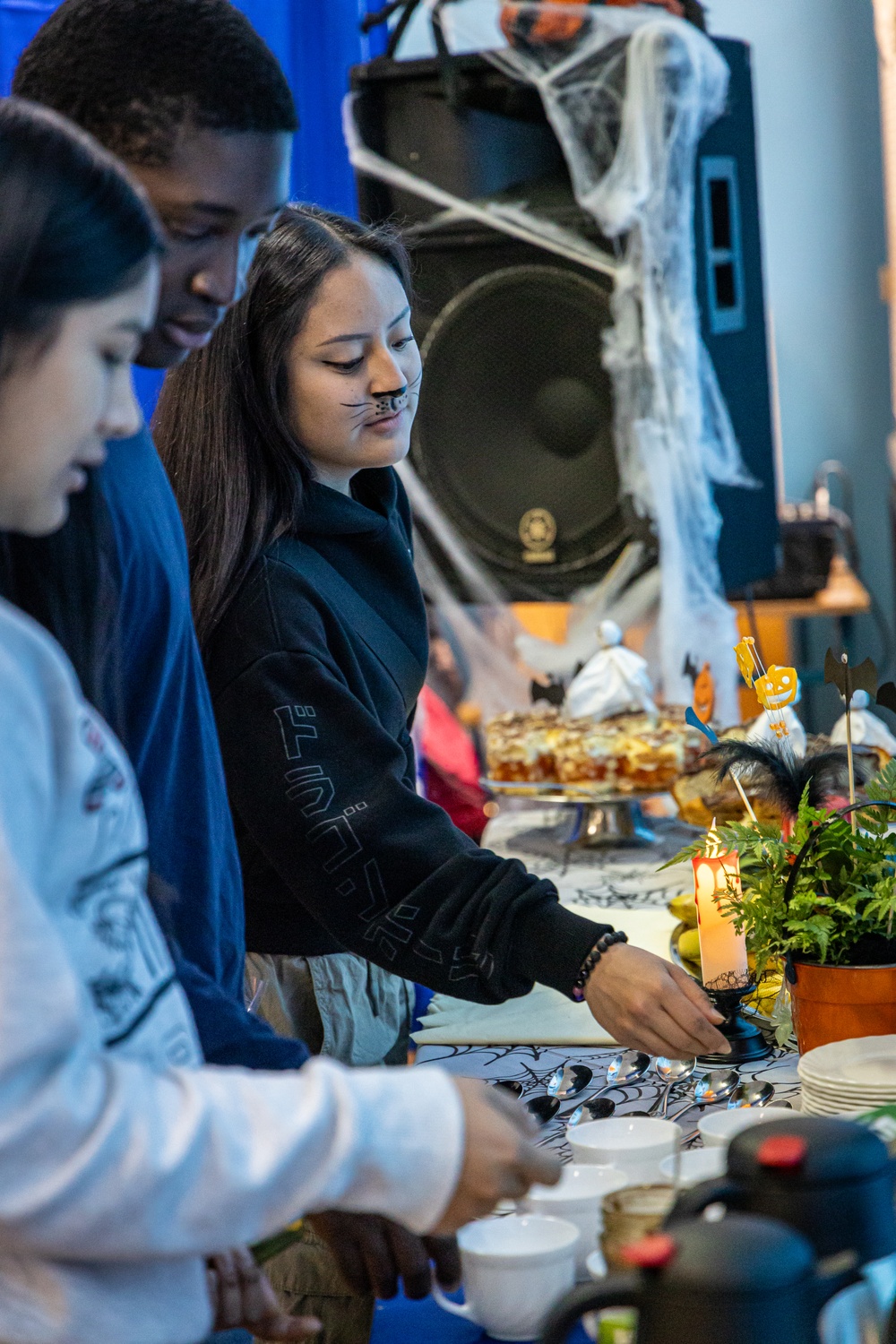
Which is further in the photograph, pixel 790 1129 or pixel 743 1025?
pixel 743 1025

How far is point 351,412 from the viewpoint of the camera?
1247 mm

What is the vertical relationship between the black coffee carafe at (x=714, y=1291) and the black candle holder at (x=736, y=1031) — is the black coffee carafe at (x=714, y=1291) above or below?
above

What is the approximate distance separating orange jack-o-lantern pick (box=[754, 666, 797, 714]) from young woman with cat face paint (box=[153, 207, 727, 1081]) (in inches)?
9.7

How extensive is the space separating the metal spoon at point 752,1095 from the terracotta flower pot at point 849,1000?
5cm

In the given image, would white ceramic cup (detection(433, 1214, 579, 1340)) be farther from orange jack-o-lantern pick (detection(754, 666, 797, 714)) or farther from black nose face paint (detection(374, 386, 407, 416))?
black nose face paint (detection(374, 386, 407, 416))

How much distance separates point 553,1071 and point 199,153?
739mm

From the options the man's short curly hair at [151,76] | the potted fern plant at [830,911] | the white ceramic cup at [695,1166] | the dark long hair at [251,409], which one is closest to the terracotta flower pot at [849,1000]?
the potted fern plant at [830,911]

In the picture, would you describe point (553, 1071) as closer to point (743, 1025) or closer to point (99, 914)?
point (743, 1025)

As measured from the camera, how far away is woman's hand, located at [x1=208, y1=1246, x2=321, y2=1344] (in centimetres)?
70

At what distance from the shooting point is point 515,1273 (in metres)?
0.74

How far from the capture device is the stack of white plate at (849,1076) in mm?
914

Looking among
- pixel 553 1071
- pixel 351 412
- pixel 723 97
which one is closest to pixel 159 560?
pixel 351 412

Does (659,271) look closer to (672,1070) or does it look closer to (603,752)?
(603,752)

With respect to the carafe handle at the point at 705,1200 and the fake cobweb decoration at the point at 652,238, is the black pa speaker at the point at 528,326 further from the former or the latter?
the carafe handle at the point at 705,1200
